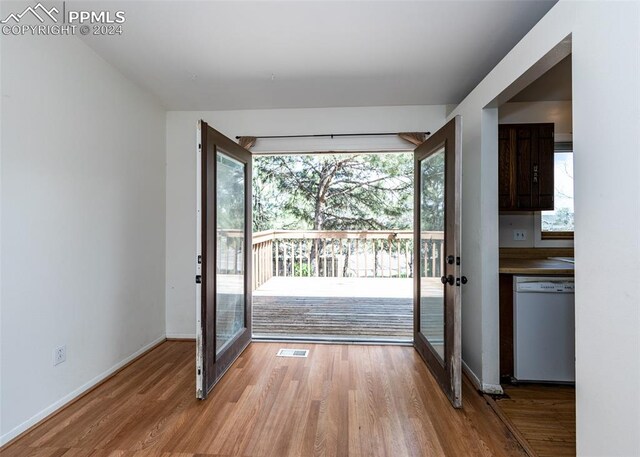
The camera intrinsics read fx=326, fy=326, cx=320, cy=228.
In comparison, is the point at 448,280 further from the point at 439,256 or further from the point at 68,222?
the point at 68,222

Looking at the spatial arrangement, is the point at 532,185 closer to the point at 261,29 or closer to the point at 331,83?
the point at 331,83

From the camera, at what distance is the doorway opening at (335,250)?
396cm

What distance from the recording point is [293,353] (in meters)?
3.08

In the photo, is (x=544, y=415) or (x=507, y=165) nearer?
(x=544, y=415)

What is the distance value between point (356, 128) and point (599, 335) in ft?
8.63

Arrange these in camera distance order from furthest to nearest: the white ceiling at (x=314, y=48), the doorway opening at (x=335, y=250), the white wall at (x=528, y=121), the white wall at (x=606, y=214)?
the doorway opening at (x=335, y=250) → the white wall at (x=528, y=121) → the white ceiling at (x=314, y=48) → the white wall at (x=606, y=214)

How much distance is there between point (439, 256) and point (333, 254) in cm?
369

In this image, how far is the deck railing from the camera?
586 cm

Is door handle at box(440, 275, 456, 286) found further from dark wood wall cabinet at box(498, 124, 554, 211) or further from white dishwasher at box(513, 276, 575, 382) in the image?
dark wood wall cabinet at box(498, 124, 554, 211)

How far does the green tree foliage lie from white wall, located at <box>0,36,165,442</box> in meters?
4.18

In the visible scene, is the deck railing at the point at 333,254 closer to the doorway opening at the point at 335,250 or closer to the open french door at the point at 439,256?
the doorway opening at the point at 335,250

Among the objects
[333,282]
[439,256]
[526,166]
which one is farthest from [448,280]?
[333,282]

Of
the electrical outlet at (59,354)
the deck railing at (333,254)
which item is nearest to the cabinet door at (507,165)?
the deck railing at (333,254)

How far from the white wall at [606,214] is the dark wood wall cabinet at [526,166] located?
1.22 metres
